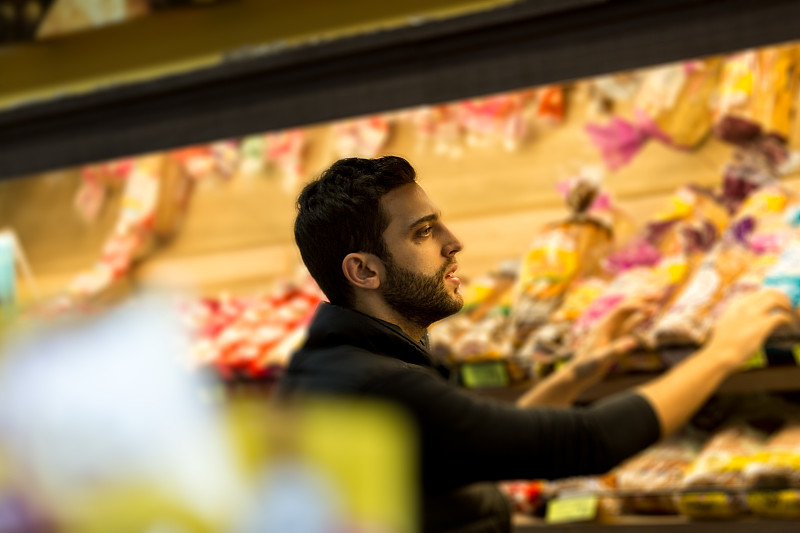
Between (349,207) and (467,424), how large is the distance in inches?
10.9

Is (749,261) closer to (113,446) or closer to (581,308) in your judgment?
(581,308)

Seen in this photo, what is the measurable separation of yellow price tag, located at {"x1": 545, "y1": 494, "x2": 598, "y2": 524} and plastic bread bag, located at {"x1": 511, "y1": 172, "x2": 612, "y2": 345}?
47cm

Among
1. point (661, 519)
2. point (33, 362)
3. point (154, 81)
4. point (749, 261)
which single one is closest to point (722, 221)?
point (749, 261)

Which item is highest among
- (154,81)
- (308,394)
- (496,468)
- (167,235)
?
(154,81)

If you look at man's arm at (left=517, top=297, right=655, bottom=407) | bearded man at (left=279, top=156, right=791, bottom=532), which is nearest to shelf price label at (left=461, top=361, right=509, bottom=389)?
man's arm at (left=517, top=297, right=655, bottom=407)

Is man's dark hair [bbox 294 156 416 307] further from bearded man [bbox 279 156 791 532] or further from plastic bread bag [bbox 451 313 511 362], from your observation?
plastic bread bag [bbox 451 313 511 362]

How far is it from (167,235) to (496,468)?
8.71 ft

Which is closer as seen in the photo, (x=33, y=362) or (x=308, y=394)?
(x=33, y=362)

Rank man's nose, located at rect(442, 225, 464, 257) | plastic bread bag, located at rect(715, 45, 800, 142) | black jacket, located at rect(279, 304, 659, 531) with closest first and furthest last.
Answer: black jacket, located at rect(279, 304, 659, 531) < man's nose, located at rect(442, 225, 464, 257) < plastic bread bag, located at rect(715, 45, 800, 142)

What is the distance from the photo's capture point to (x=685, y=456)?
235 centimetres

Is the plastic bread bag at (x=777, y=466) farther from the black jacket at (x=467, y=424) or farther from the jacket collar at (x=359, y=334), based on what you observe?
the jacket collar at (x=359, y=334)

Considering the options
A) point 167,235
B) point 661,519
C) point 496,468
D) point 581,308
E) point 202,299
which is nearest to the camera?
point 496,468

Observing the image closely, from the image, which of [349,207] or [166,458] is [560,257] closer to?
[349,207]

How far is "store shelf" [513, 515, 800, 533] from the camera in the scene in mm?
2018
